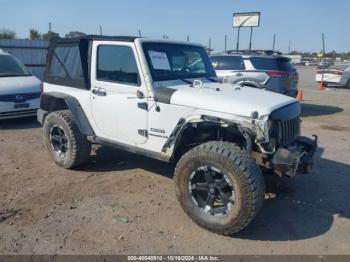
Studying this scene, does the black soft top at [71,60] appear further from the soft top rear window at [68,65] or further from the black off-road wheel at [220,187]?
the black off-road wheel at [220,187]

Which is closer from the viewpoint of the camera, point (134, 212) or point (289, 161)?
point (289, 161)

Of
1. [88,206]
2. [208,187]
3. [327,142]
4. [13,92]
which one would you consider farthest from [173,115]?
[13,92]

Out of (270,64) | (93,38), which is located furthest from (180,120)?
(270,64)

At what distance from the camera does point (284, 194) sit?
193 inches

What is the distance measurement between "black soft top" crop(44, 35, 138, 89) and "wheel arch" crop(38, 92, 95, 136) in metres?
0.22

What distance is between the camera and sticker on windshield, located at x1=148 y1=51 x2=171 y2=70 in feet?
15.1

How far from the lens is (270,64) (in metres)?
10.9

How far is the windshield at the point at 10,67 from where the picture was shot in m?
9.33

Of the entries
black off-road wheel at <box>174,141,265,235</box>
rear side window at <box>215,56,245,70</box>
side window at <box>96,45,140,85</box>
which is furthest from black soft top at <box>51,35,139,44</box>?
rear side window at <box>215,56,245,70</box>

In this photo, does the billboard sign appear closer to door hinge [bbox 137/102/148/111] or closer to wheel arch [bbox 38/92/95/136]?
wheel arch [bbox 38/92/95/136]

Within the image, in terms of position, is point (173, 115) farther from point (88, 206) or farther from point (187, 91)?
point (88, 206)

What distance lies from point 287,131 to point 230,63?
7455mm

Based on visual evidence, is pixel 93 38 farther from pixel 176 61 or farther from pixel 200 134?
pixel 200 134

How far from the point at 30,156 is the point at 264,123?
4369 millimetres
